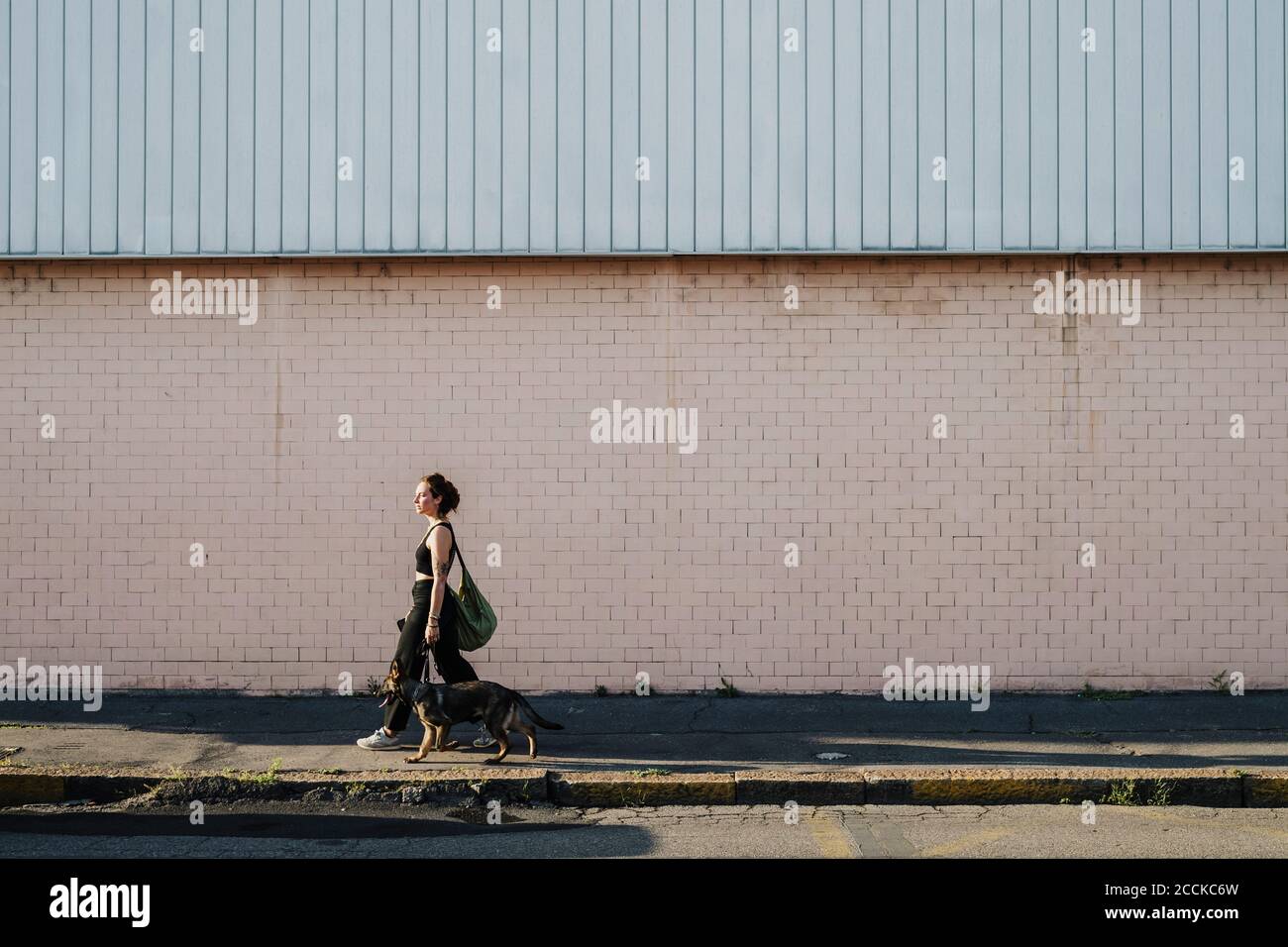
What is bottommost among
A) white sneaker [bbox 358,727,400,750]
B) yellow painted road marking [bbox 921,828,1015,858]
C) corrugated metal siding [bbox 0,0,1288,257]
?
yellow painted road marking [bbox 921,828,1015,858]

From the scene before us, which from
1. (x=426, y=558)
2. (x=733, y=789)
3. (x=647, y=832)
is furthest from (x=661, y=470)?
(x=647, y=832)

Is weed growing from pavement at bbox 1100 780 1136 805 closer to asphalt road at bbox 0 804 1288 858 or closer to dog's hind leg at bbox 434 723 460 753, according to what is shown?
asphalt road at bbox 0 804 1288 858

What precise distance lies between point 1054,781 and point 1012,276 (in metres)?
4.66

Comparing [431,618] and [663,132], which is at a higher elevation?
[663,132]

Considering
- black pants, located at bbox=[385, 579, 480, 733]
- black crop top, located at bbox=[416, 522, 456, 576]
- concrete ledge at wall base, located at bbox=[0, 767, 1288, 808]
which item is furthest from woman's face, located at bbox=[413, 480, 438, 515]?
concrete ledge at wall base, located at bbox=[0, 767, 1288, 808]

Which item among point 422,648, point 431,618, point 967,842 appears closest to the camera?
point 967,842

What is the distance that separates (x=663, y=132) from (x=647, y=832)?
235 inches

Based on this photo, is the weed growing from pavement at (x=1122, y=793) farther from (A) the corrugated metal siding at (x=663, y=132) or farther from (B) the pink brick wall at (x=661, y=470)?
(A) the corrugated metal siding at (x=663, y=132)

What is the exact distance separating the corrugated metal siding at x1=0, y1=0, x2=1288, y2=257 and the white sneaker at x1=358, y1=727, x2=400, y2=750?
4.08 m

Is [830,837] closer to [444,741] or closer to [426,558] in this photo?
[444,741]

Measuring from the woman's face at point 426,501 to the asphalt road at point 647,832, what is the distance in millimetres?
2061

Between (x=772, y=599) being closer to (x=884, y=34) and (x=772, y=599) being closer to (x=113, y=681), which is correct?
(x=884, y=34)

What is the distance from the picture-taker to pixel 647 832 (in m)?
6.70

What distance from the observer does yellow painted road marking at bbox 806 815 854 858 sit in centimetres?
625
